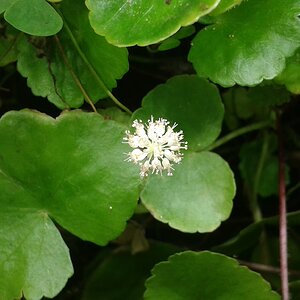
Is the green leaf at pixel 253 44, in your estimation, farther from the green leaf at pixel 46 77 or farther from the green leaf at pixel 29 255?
the green leaf at pixel 29 255

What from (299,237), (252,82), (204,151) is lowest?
(299,237)

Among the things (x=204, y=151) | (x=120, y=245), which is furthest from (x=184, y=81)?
(x=120, y=245)

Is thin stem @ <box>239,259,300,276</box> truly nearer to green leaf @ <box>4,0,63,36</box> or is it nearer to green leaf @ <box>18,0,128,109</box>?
green leaf @ <box>18,0,128,109</box>

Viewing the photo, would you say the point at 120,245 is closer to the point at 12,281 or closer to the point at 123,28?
the point at 12,281

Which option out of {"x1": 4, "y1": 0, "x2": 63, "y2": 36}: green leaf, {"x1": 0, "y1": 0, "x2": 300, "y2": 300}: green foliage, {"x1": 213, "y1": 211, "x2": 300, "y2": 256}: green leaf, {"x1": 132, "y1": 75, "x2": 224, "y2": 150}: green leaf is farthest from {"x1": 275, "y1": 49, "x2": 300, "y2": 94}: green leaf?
{"x1": 4, "y1": 0, "x2": 63, "y2": 36}: green leaf

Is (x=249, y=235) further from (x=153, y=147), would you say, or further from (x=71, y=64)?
(x=71, y=64)

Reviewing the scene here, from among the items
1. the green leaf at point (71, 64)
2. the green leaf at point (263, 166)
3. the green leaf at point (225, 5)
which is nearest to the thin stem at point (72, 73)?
the green leaf at point (71, 64)
